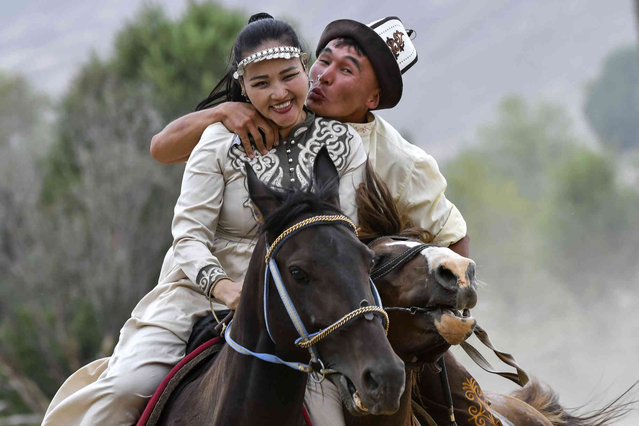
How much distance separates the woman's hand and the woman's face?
0.87 metres

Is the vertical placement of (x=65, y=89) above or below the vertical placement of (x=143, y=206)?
above

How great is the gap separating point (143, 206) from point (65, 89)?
24.8 feet

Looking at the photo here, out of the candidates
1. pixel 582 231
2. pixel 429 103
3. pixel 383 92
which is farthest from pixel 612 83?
pixel 383 92

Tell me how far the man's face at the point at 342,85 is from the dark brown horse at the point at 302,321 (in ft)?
3.92

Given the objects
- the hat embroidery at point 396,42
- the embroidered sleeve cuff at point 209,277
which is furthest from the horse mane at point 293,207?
the hat embroidery at point 396,42

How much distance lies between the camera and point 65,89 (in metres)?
29.4

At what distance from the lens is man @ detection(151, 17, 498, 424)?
4.64 metres

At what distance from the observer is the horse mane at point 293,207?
3.21m

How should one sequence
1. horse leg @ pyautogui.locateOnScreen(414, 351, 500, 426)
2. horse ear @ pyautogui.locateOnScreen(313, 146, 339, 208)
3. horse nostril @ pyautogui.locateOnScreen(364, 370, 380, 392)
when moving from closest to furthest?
1. horse nostril @ pyautogui.locateOnScreen(364, 370, 380, 392)
2. horse ear @ pyautogui.locateOnScreen(313, 146, 339, 208)
3. horse leg @ pyautogui.locateOnScreen(414, 351, 500, 426)

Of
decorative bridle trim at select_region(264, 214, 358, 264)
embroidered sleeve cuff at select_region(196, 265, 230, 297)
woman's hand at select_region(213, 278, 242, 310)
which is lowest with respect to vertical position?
woman's hand at select_region(213, 278, 242, 310)

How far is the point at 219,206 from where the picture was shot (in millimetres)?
4086

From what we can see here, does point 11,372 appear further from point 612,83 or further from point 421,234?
point 612,83

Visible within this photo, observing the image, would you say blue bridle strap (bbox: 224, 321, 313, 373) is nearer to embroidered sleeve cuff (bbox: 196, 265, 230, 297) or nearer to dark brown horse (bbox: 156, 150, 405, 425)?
dark brown horse (bbox: 156, 150, 405, 425)

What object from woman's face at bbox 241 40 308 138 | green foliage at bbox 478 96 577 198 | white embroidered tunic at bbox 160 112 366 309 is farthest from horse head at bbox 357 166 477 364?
green foliage at bbox 478 96 577 198
